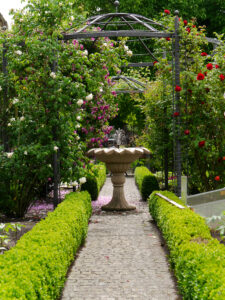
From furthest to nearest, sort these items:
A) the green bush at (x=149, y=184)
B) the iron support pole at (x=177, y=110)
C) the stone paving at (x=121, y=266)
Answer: the green bush at (x=149, y=184) < the iron support pole at (x=177, y=110) < the stone paving at (x=121, y=266)

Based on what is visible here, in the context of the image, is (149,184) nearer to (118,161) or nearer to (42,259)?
(118,161)

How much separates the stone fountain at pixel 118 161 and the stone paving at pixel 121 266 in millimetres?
1372

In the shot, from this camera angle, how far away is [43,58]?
7.10 meters

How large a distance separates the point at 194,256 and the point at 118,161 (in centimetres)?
517

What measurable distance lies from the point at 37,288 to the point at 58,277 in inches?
27.1

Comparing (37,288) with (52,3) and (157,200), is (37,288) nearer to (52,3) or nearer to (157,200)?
(157,200)

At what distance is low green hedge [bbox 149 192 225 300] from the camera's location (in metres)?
2.86

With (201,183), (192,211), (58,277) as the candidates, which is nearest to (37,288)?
(58,277)

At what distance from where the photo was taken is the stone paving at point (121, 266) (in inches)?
157

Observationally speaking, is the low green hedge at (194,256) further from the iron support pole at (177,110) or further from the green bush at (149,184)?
the green bush at (149,184)

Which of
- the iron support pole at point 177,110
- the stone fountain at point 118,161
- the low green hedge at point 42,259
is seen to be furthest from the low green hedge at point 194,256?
the stone fountain at point 118,161

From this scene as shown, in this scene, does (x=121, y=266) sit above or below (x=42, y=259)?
below

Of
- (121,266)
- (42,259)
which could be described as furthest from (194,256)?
(121,266)

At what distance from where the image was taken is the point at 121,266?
4816 millimetres
